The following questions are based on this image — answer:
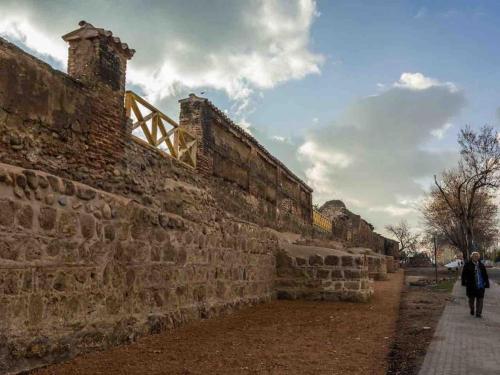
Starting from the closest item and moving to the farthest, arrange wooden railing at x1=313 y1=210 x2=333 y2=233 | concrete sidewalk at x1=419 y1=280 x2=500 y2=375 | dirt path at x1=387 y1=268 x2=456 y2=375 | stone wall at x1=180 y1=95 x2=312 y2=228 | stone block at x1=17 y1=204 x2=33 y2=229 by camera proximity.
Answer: stone block at x1=17 y1=204 x2=33 y2=229 < concrete sidewalk at x1=419 y1=280 x2=500 y2=375 < dirt path at x1=387 y1=268 x2=456 y2=375 < stone wall at x1=180 y1=95 x2=312 y2=228 < wooden railing at x1=313 y1=210 x2=333 y2=233

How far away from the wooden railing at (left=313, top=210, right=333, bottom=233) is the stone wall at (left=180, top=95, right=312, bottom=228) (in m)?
3.35

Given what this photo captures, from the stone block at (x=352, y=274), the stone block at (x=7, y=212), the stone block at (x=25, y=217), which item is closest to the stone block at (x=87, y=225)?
the stone block at (x=25, y=217)

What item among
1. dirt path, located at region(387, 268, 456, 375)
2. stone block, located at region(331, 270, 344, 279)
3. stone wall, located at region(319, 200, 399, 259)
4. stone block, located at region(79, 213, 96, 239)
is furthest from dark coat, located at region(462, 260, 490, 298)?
stone wall, located at region(319, 200, 399, 259)

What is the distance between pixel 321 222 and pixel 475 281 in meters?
14.7

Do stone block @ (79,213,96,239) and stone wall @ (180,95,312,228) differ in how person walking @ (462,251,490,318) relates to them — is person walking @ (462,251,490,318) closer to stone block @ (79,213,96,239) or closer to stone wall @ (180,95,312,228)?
stone wall @ (180,95,312,228)

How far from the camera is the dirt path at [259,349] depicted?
5508 mm

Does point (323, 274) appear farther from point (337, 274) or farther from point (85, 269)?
point (85, 269)

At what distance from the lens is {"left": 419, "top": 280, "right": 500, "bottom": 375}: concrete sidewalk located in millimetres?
5402

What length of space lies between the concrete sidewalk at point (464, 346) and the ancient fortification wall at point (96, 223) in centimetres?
386

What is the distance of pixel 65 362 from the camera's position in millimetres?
5367

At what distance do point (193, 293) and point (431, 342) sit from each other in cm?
391

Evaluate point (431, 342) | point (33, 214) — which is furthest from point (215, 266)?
point (33, 214)

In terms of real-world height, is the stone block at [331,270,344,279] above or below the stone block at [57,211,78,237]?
below

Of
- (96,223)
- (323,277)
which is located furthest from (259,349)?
(323,277)
